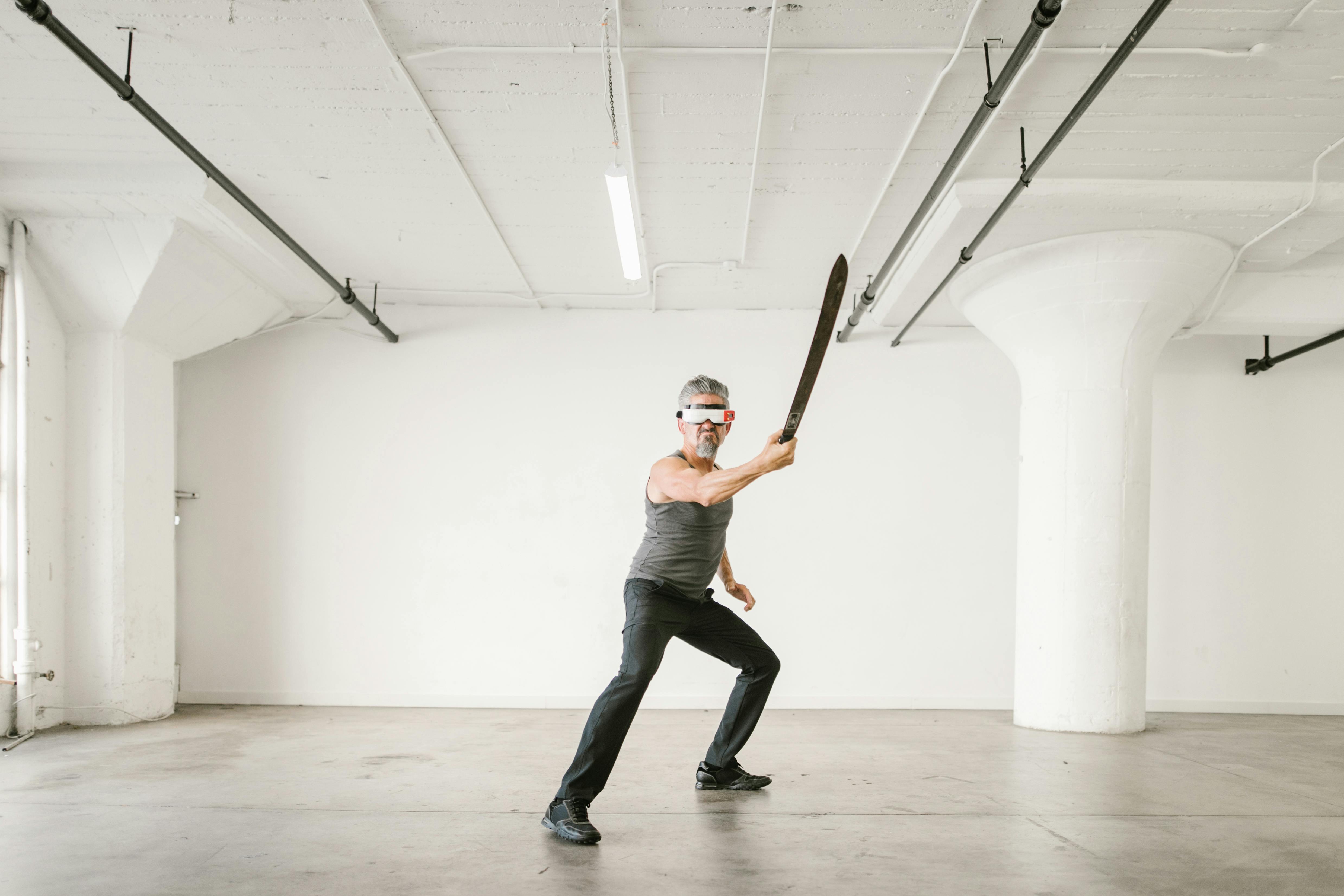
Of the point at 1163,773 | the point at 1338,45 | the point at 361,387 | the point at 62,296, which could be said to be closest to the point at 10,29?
the point at 62,296

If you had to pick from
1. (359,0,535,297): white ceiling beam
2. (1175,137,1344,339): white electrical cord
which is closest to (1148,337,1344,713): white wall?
(1175,137,1344,339): white electrical cord

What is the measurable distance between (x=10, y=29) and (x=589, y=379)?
14.5 feet

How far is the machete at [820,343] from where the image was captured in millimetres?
3084

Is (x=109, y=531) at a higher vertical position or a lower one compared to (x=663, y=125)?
lower

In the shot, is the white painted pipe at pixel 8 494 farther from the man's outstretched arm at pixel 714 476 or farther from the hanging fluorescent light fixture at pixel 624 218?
the man's outstretched arm at pixel 714 476

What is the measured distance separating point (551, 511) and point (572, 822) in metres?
4.23

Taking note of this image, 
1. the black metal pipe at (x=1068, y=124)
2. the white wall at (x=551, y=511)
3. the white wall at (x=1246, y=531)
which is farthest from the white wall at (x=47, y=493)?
the white wall at (x=1246, y=531)

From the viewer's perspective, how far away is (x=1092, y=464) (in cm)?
591

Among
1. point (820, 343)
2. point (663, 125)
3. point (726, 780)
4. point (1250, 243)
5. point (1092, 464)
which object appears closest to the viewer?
point (820, 343)

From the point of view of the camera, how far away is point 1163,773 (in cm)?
463

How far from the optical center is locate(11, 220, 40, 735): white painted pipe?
543 centimetres

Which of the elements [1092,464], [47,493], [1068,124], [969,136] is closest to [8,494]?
[47,493]

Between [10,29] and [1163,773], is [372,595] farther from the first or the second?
[1163,773]

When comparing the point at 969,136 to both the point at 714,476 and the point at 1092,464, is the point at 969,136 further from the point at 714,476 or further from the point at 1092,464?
the point at 1092,464
